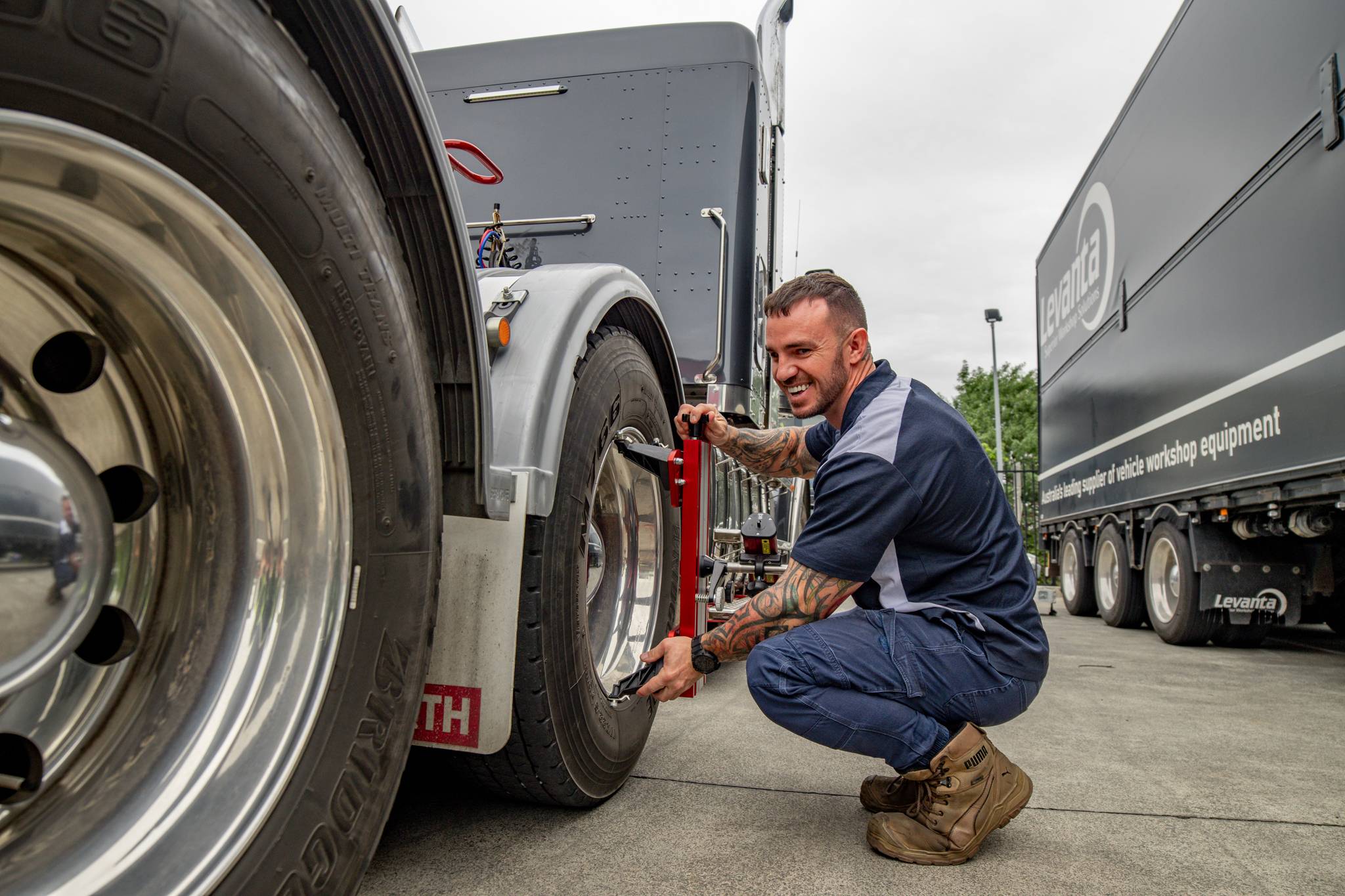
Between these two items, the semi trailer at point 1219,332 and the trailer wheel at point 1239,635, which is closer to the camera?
the semi trailer at point 1219,332

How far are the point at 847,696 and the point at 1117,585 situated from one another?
6905 mm

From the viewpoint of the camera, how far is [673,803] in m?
2.13

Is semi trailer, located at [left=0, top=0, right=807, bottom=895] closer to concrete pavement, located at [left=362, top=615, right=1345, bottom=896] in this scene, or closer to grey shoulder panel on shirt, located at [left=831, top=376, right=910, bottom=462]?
concrete pavement, located at [left=362, top=615, right=1345, bottom=896]

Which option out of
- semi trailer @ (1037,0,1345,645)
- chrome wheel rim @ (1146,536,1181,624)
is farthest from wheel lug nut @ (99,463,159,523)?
chrome wheel rim @ (1146,536,1181,624)

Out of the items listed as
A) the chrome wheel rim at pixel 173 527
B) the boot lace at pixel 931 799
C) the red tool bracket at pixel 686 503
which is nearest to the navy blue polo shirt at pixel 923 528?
the boot lace at pixel 931 799

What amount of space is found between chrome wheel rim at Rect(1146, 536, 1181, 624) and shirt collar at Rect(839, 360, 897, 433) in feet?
16.9

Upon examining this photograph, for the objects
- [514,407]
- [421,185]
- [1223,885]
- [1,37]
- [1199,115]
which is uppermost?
[1199,115]

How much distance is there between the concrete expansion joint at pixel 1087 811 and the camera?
6.93 feet

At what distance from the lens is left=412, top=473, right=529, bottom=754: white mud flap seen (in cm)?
145

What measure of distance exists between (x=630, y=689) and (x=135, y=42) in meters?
1.72

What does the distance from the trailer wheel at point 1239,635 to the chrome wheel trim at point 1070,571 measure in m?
3.28

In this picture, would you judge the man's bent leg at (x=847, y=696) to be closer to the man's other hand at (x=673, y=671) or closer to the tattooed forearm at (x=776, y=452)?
the man's other hand at (x=673, y=671)

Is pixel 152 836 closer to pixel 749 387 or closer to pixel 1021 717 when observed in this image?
pixel 749 387

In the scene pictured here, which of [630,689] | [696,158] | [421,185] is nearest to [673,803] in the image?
[630,689]
